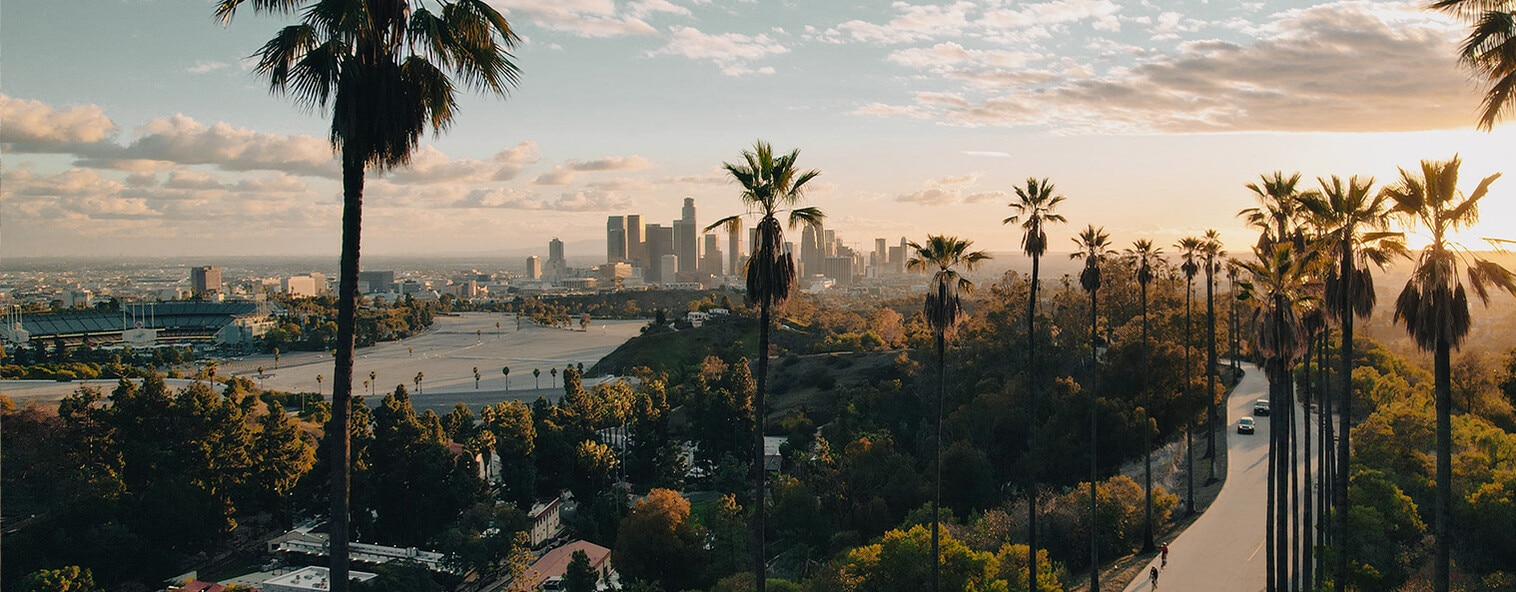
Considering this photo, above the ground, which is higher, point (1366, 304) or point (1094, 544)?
point (1366, 304)

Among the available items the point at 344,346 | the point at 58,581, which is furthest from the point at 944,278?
the point at 58,581

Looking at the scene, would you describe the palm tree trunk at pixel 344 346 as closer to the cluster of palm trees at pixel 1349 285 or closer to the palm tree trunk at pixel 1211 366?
the cluster of palm trees at pixel 1349 285

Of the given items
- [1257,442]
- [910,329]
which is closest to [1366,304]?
[1257,442]

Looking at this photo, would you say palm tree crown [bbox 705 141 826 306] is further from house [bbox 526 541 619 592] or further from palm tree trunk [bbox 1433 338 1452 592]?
house [bbox 526 541 619 592]

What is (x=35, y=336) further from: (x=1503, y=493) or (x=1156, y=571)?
(x=1503, y=493)

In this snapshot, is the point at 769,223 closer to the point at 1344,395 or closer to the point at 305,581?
the point at 1344,395

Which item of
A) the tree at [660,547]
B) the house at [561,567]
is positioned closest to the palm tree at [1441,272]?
the tree at [660,547]
